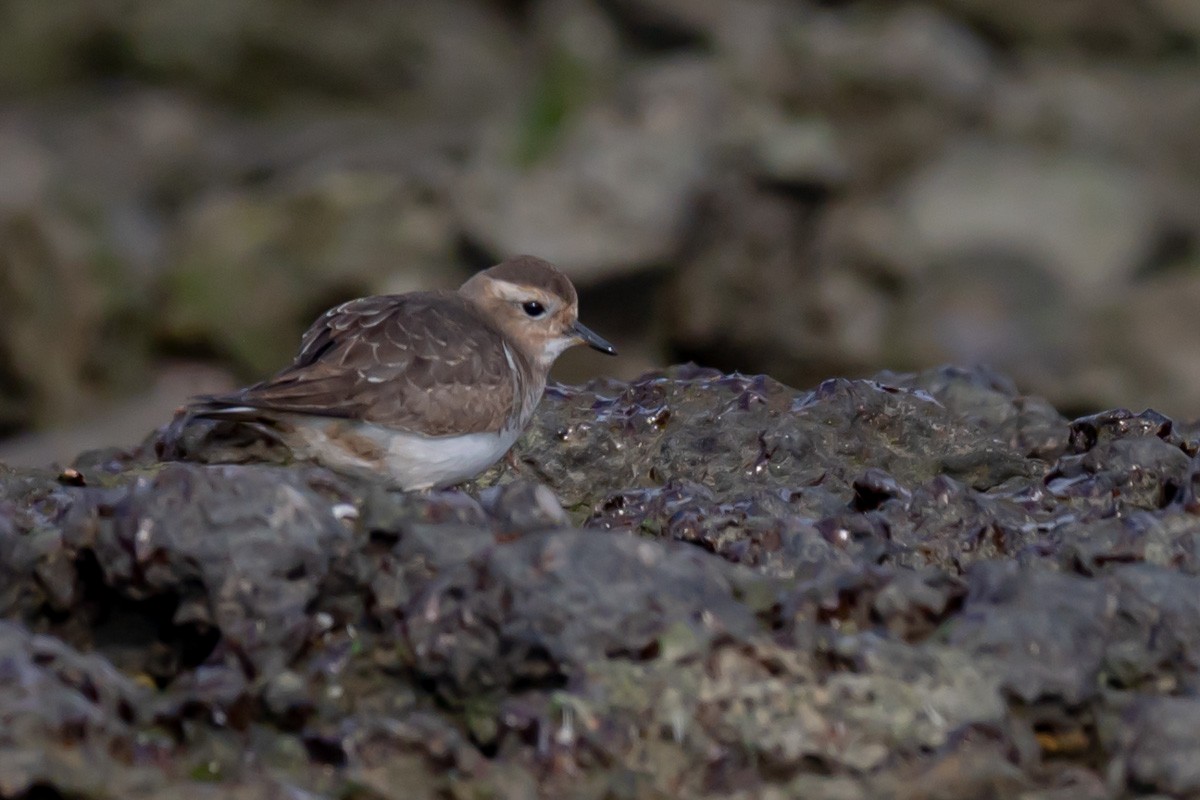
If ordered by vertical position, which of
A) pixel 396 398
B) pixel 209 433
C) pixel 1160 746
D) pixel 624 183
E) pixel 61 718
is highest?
pixel 1160 746

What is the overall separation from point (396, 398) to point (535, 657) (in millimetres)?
2729

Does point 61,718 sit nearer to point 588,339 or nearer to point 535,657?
point 535,657

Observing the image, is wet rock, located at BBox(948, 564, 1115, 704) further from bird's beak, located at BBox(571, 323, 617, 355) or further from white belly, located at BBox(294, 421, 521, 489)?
bird's beak, located at BBox(571, 323, 617, 355)

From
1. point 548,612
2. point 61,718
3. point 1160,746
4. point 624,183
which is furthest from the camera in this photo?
point 624,183

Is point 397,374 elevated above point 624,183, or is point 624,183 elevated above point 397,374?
point 397,374

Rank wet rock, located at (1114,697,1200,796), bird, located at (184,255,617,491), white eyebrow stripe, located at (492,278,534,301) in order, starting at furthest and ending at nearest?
white eyebrow stripe, located at (492,278,534,301)
bird, located at (184,255,617,491)
wet rock, located at (1114,697,1200,796)

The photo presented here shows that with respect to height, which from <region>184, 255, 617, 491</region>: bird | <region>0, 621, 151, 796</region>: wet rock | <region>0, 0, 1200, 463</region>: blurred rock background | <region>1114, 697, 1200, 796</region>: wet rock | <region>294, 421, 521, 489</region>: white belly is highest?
<region>1114, 697, 1200, 796</region>: wet rock

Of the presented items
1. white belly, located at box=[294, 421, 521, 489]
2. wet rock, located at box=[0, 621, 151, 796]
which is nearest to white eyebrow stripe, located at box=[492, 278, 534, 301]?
white belly, located at box=[294, 421, 521, 489]

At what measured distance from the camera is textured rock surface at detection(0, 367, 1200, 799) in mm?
4164

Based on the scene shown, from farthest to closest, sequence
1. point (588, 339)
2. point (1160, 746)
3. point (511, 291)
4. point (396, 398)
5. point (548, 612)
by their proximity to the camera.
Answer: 1. point (588, 339)
2. point (511, 291)
3. point (396, 398)
4. point (548, 612)
5. point (1160, 746)

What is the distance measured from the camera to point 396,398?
274 inches

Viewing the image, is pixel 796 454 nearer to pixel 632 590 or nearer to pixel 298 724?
pixel 632 590

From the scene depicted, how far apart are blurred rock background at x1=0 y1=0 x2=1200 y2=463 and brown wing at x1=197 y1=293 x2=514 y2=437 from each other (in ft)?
23.2

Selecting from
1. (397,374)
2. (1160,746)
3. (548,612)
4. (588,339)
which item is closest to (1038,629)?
(1160,746)
